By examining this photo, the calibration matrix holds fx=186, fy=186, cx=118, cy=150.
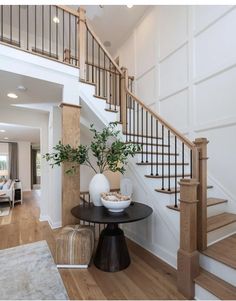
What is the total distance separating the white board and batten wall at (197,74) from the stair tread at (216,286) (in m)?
1.25

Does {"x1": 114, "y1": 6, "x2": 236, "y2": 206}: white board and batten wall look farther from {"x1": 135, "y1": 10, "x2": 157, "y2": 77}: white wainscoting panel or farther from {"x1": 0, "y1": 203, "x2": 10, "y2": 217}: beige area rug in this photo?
{"x1": 0, "y1": 203, "x2": 10, "y2": 217}: beige area rug

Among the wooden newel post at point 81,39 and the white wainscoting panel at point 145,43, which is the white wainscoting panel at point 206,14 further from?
the wooden newel post at point 81,39

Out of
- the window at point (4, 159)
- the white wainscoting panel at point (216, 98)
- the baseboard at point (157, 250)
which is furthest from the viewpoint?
the window at point (4, 159)

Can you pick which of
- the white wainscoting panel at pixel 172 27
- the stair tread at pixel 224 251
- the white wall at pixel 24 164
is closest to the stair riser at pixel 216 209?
the stair tread at pixel 224 251

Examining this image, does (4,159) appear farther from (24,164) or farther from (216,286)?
(216,286)

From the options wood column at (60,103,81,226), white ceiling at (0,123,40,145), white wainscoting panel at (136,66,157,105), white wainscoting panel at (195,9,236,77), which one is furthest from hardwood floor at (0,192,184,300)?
white ceiling at (0,123,40,145)

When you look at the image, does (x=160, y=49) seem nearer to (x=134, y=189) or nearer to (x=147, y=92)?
(x=147, y=92)

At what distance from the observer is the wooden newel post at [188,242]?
1.69 metres

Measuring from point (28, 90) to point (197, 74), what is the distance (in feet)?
9.01

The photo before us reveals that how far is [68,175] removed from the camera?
256 cm

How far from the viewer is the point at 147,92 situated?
14.1 ft

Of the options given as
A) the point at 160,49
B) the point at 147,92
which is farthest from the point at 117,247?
the point at 160,49

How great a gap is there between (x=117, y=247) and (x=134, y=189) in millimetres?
891

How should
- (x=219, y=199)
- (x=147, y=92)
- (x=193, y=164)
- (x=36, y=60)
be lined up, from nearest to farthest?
1. (x=193, y=164)
2. (x=36, y=60)
3. (x=219, y=199)
4. (x=147, y=92)
